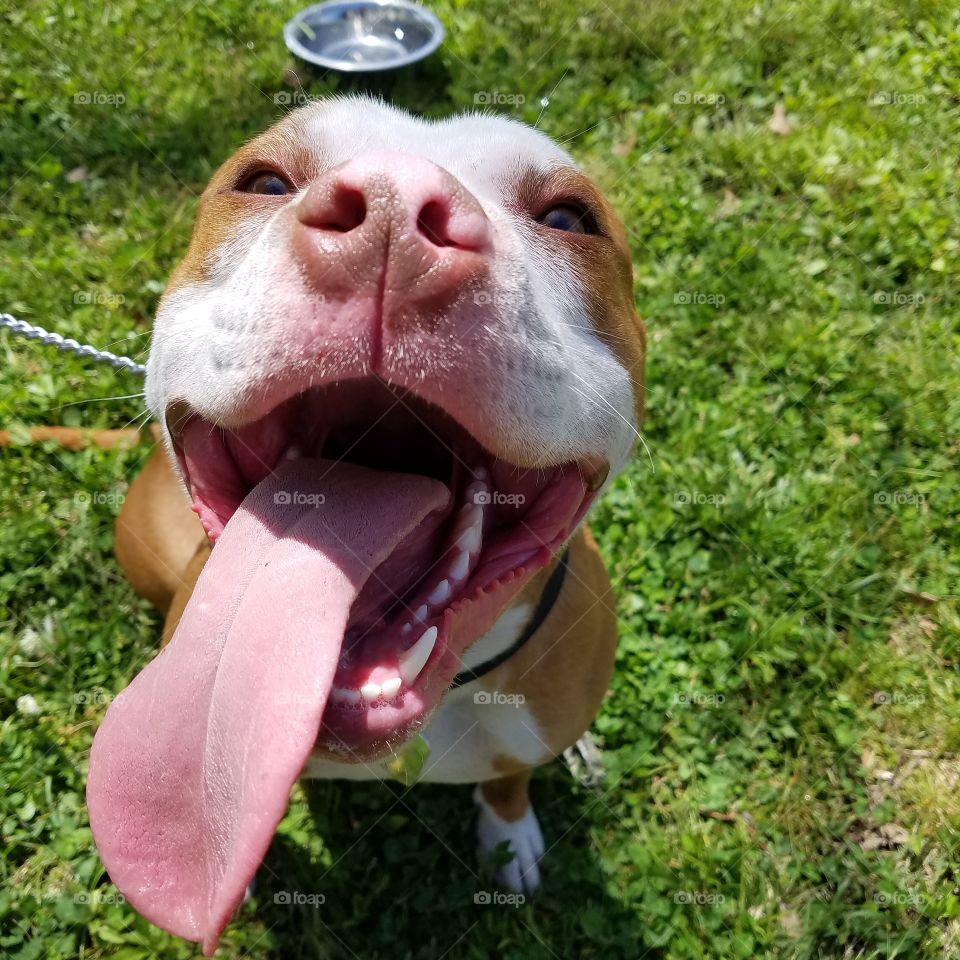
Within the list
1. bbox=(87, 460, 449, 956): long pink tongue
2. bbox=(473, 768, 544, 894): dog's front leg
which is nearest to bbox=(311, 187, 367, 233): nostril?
bbox=(87, 460, 449, 956): long pink tongue

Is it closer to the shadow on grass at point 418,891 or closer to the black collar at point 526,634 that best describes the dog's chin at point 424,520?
the black collar at point 526,634

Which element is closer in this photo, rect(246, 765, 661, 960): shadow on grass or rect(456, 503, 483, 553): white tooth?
rect(456, 503, 483, 553): white tooth

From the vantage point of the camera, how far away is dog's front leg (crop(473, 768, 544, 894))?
305 cm

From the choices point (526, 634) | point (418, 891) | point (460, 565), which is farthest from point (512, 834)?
point (460, 565)

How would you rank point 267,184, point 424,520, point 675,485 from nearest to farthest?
point 424,520 → point 267,184 → point 675,485

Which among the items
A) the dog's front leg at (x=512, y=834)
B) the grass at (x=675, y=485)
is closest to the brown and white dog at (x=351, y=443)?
the dog's front leg at (x=512, y=834)

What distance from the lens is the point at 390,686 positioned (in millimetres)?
1598

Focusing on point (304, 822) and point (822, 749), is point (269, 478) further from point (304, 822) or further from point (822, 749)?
point (822, 749)

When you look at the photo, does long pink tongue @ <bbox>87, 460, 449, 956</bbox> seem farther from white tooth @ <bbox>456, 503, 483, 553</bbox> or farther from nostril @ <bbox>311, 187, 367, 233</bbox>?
nostril @ <bbox>311, 187, 367, 233</bbox>

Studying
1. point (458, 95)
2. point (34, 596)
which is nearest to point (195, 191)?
point (458, 95)

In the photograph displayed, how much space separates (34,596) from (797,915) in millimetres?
3487

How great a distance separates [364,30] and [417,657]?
17.6 feet

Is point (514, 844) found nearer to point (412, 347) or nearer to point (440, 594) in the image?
point (440, 594)

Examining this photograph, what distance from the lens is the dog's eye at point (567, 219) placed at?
2.11 metres
